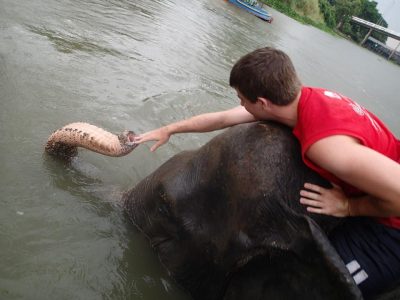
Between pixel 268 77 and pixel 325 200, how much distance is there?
76cm

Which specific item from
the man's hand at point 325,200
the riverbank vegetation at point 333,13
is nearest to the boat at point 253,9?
the riverbank vegetation at point 333,13

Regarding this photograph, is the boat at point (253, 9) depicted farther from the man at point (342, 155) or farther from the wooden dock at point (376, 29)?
the wooden dock at point (376, 29)

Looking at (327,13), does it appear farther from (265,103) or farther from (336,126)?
(336,126)

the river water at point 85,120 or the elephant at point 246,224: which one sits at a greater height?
the elephant at point 246,224

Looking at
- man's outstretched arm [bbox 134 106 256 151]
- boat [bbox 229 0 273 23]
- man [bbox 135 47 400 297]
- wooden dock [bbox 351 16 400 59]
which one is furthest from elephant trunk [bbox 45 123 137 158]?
wooden dock [bbox 351 16 400 59]

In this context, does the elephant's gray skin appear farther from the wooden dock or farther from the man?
the wooden dock

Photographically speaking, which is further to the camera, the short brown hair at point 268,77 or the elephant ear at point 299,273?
the short brown hair at point 268,77

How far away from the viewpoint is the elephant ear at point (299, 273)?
2037mm

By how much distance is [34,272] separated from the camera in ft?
8.88

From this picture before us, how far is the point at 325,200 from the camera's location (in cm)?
241

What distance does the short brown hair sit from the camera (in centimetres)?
241

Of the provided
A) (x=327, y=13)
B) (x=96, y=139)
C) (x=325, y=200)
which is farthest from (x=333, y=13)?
(x=325, y=200)

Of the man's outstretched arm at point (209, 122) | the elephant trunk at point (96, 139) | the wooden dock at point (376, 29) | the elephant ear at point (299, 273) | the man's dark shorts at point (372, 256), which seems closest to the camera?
the elephant ear at point (299, 273)

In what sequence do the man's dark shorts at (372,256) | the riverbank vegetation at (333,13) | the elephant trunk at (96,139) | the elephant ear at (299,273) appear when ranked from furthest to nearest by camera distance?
1. the riverbank vegetation at (333,13)
2. the elephant trunk at (96,139)
3. the man's dark shorts at (372,256)
4. the elephant ear at (299,273)
